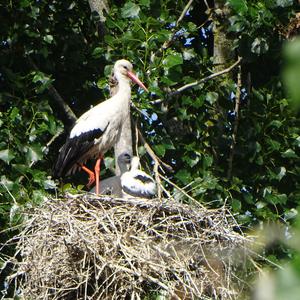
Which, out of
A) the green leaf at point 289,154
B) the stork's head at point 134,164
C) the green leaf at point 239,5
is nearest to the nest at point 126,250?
the stork's head at point 134,164

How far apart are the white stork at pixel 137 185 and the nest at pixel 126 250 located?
0.38m

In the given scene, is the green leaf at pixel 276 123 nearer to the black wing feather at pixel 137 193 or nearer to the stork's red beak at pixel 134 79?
the stork's red beak at pixel 134 79

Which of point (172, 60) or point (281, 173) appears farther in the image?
point (281, 173)

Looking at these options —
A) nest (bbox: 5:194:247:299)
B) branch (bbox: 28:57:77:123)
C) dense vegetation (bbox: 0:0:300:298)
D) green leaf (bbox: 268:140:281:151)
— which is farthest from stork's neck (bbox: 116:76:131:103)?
green leaf (bbox: 268:140:281:151)

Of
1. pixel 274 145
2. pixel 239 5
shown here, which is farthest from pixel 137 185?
pixel 274 145

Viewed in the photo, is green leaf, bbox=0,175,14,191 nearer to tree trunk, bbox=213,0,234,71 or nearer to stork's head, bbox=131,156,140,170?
stork's head, bbox=131,156,140,170

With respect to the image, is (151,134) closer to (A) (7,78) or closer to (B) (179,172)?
(B) (179,172)

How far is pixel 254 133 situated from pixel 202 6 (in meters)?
1.54

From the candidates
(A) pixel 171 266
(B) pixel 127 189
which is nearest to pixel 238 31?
(B) pixel 127 189

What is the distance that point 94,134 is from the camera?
5.90 meters

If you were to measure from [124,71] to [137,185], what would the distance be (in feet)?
4.35

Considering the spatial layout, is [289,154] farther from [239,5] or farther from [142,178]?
[142,178]

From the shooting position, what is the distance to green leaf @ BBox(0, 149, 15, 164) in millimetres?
6270

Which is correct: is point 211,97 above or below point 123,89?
below
